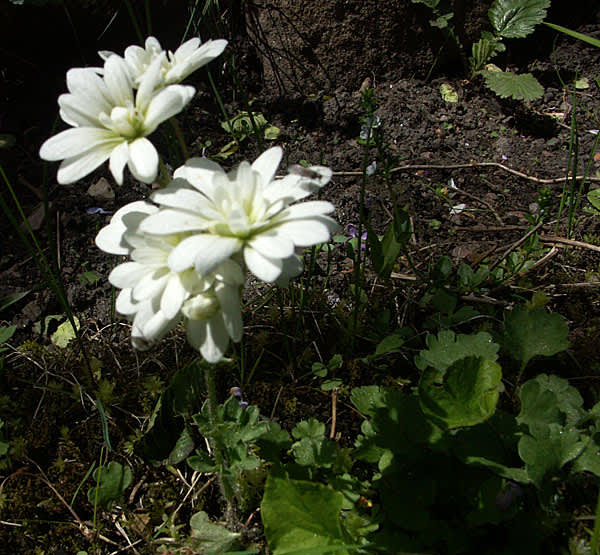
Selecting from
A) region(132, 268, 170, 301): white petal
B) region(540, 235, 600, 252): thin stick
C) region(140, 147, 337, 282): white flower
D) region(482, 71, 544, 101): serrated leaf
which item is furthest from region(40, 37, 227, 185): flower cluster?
region(482, 71, 544, 101): serrated leaf

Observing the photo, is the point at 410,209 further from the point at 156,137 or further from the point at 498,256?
the point at 156,137

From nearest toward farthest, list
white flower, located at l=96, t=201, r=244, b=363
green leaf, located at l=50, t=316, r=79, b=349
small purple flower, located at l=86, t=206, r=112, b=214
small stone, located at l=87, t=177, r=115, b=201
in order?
white flower, located at l=96, t=201, r=244, b=363 → green leaf, located at l=50, t=316, r=79, b=349 → small purple flower, located at l=86, t=206, r=112, b=214 → small stone, located at l=87, t=177, r=115, b=201

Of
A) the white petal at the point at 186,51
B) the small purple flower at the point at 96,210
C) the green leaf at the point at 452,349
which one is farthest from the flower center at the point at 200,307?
the small purple flower at the point at 96,210

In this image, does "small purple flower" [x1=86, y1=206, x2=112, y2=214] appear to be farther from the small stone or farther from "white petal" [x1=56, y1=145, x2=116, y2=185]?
"white petal" [x1=56, y1=145, x2=116, y2=185]

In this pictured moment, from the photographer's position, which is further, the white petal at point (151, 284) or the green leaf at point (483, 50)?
the green leaf at point (483, 50)

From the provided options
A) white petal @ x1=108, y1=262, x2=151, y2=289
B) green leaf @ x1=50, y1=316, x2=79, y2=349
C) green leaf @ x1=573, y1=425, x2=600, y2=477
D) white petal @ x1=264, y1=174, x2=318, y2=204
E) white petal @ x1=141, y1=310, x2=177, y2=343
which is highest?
white petal @ x1=264, y1=174, x2=318, y2=204

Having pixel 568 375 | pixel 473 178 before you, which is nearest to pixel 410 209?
pixel 473 178

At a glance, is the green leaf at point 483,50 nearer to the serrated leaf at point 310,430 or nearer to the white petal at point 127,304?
the serrated leaf at point 310,430

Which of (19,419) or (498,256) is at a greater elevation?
(19,419)

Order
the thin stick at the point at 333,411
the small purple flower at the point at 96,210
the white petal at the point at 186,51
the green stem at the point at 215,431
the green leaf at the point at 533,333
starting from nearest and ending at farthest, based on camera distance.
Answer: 1. the white petal at the point at 186,51
2. the green stem at the point at 215,431
3. the green leaf at the point at 533,333
4. the thin stick at the point at 333,411
5. the small purple flower at the point at 96,210
